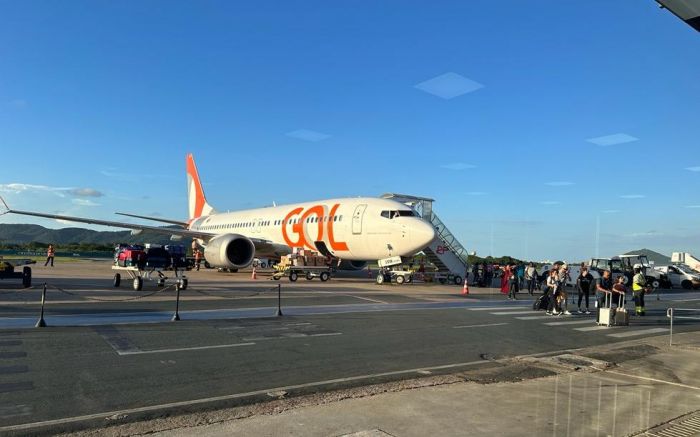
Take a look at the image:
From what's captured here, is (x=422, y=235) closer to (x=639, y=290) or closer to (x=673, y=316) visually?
(x=639, y=290)

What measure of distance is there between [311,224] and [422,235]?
794 centimetres

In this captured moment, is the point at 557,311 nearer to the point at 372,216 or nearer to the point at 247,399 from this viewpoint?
the point at 372,216

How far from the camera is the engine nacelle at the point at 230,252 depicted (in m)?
28.7

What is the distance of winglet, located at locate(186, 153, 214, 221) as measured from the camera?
169 feet

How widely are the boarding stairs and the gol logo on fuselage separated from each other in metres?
4.87

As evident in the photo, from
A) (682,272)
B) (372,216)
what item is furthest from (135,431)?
(682,272)

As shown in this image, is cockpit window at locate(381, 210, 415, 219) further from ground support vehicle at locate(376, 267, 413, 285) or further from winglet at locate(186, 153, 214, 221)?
winglet at locate(186, 153, 214, 221)

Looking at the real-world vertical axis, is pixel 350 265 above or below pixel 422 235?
below

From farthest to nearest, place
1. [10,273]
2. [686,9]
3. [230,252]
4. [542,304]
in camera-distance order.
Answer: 1. [230,252]
2. [10,273]
3. [542,304]
4. [686,9]

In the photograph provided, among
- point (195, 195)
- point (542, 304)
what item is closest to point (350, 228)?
point (542, 304)

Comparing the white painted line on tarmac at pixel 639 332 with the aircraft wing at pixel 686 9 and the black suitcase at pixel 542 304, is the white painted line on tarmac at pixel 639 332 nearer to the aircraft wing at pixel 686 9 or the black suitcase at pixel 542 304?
the black suitcase at pixel 542 304

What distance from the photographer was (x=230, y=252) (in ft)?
95.1

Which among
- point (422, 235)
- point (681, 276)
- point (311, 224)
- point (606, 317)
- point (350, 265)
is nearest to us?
point (606, 317)

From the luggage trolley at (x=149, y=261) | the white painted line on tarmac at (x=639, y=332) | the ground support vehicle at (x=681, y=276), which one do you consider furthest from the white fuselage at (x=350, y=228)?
the ground support vehicle at (x=681, y=276)
